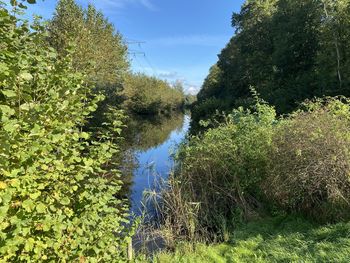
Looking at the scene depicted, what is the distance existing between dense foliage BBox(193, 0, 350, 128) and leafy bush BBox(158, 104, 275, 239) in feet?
53.1

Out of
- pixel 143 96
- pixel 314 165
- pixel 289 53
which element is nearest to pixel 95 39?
pixel 289 53

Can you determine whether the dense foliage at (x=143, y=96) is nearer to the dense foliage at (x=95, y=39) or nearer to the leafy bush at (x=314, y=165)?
the dense foliage at (x=95, y=39)

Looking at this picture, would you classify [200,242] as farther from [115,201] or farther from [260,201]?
[115,201]

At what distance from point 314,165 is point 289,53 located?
31.2m

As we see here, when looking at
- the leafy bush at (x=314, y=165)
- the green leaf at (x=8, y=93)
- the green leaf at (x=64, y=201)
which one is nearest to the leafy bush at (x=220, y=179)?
the leafy bush at (x=314, y=165)

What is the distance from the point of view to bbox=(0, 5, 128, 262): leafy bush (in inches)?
112

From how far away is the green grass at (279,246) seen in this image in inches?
245

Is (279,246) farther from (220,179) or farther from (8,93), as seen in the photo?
(8,93)

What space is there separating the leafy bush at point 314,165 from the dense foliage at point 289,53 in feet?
56.0

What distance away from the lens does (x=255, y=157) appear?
9.48 metres

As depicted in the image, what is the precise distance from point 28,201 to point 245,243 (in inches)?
214

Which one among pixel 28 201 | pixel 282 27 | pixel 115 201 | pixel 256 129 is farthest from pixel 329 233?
pixel 282 27

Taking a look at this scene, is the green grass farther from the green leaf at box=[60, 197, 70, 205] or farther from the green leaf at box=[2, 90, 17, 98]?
the green leaf at box=[2, 90, 17, 98]

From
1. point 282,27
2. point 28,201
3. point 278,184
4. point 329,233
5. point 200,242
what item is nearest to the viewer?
point 28,201
